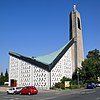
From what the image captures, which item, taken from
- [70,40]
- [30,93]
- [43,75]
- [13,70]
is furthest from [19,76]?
[30,93]

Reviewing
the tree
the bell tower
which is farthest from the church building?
the tree

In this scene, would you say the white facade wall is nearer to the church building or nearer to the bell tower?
the church building

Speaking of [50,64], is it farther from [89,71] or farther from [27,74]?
[89,71]

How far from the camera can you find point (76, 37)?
87750 millimetres

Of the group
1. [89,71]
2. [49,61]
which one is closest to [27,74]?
[49,61]

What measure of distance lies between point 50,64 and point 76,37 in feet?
67.2

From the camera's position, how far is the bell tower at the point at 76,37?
8725 cm

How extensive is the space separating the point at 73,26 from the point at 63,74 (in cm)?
1989

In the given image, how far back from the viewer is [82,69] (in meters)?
82.5

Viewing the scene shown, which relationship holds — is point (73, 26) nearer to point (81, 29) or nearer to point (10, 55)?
point (81, 29)

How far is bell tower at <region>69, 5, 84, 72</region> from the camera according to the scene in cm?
8725

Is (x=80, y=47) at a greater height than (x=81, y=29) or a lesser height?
lesser

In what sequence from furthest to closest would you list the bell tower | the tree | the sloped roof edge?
the bell tower < the tree < the sloped roof edge

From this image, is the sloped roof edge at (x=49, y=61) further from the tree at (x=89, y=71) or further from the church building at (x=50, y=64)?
the tree at (x=89, y=71)
